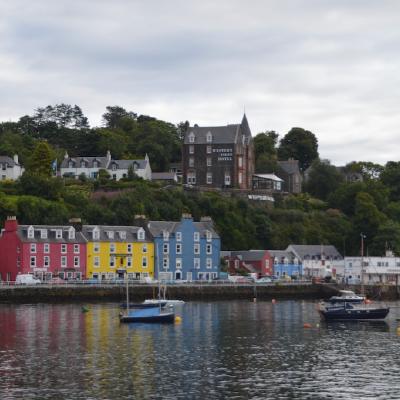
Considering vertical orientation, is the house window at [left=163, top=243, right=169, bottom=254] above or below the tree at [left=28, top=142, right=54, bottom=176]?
below

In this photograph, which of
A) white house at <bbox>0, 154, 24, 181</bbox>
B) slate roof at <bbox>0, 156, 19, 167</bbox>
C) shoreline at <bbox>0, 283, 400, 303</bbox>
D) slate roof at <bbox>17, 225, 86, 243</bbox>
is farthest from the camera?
slate roof at <bbox>0, 156, 19, 167</bbox>

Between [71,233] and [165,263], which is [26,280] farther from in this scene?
[165,263]

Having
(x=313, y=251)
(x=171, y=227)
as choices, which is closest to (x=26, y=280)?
(x=171, y=227)

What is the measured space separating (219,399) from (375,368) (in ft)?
37.7

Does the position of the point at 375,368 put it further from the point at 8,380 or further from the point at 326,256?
the point at 326,256

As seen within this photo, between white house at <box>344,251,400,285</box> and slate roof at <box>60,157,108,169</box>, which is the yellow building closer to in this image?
white house at <box>344,251,400,285</box>

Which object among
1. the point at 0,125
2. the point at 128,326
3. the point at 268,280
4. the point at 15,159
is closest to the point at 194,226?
the point at 268,280

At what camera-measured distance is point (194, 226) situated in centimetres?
10969

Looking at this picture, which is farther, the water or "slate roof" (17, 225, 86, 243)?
"slate roof" (17, 225, 86, 243)

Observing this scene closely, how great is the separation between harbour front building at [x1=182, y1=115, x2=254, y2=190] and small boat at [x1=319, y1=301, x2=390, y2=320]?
195 ft

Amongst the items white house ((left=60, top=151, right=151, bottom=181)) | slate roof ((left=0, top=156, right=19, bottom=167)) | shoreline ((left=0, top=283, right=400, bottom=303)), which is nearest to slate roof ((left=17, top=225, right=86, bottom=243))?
shoreline ((left=0, top=283, right=400, bottom=303))

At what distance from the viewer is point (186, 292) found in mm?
97562

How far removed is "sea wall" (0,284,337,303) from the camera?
Result: 88.2 m

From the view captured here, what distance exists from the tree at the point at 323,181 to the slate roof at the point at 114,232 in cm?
5228
